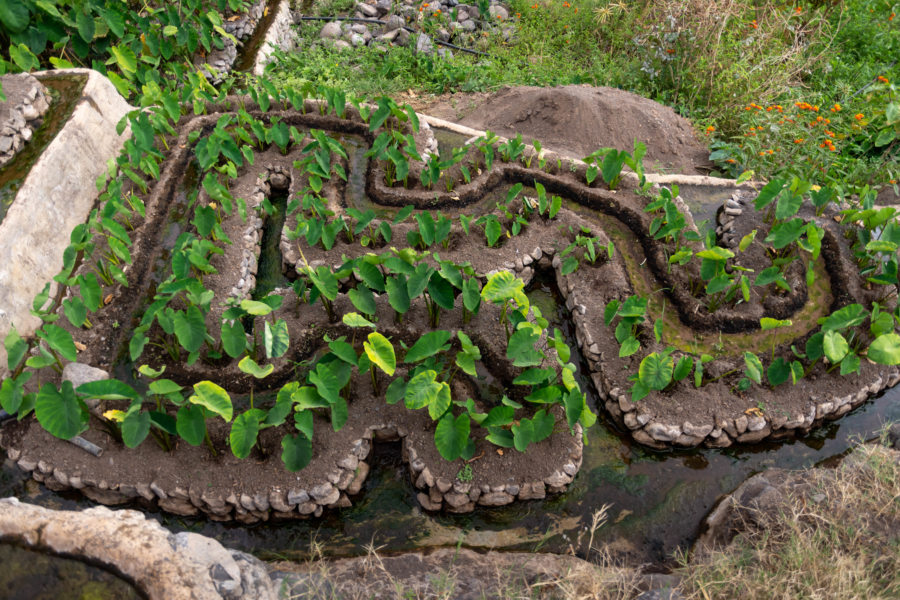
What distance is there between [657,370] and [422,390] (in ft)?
5.29

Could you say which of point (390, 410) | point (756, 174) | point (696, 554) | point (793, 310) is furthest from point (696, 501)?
point (756, 174)

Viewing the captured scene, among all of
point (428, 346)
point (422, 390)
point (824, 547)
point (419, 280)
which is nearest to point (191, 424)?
point (422, 390)

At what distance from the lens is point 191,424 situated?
3562 mm

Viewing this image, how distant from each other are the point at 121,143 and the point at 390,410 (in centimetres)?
445

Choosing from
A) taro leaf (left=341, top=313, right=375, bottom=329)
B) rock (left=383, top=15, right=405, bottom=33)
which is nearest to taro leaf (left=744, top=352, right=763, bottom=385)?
taro leaf (left=341, top=313, right=375, bottom=329)

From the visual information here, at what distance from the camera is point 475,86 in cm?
812

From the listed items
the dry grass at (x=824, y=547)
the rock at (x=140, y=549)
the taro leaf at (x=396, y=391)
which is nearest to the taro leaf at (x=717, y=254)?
the dry grass at (x=824, y=547)

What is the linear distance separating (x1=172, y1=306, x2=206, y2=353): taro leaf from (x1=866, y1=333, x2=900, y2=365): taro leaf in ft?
14.9

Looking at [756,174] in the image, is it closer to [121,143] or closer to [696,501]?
[696,501]

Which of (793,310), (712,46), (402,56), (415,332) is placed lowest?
(415,332)

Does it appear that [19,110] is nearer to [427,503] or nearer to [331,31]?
[331,31]

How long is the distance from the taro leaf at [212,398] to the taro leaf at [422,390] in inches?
42.8

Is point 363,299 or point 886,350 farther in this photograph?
point 363,299

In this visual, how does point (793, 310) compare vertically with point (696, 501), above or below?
above
